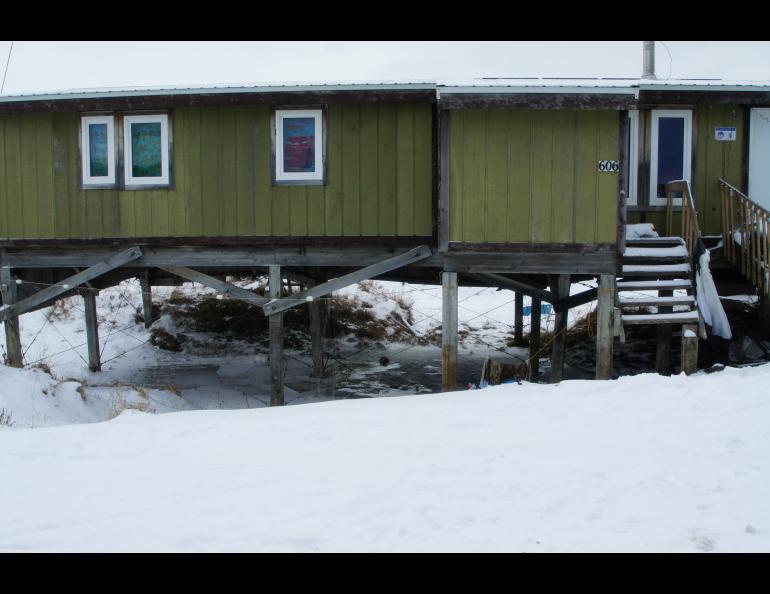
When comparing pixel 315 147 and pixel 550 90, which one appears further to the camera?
pixel 315 147

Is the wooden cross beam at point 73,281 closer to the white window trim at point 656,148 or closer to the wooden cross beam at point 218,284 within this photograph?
the wooden cross beam at point 218,284

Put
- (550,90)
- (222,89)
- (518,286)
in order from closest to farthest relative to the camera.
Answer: (550,90)
(222,89)
(518,286)

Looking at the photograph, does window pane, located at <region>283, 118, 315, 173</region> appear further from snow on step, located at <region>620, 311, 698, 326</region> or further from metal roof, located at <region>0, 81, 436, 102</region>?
snow on step, located at <region>620, 311, 698, 326</region>

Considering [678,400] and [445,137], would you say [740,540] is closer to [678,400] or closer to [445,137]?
[678,400]

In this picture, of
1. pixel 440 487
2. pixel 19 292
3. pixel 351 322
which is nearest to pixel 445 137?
pixel 440 487

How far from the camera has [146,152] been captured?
11.7m

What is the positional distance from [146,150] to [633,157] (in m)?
7.85

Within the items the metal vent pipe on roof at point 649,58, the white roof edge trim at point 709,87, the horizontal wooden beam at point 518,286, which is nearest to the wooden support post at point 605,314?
the horizontal wooden beam at point 518,286

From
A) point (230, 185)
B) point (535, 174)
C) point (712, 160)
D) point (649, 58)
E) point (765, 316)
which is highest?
point (649, 58)

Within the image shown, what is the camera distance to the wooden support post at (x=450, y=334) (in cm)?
1084

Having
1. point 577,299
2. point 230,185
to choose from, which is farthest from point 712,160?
point 230,185

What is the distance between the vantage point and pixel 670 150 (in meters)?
12.1

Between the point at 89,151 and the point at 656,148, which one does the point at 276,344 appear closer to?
the point at 89,151

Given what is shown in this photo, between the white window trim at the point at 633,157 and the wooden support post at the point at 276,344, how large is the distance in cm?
587
